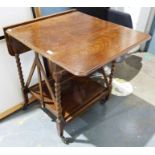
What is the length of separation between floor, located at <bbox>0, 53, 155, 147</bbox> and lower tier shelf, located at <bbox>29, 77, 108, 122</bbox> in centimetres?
22

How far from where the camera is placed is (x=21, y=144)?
144 centimetres

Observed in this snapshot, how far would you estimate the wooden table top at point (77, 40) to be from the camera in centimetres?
95

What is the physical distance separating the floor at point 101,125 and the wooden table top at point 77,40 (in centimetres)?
76

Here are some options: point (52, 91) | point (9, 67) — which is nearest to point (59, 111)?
point (52, 91)

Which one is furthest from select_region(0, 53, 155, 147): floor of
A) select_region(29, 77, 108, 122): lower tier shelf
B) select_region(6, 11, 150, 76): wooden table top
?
select_region(6, 11, 150, 76): wooden table top

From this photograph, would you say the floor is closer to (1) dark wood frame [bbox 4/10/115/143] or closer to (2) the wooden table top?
(1) dark wood frame [bbox 4/10/115/143]

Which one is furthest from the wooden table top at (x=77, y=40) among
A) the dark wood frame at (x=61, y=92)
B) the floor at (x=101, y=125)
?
the floor at (x=101, y=125)

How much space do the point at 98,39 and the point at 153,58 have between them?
1.68 m

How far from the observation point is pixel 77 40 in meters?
1.16

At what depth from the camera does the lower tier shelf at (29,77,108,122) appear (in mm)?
1415

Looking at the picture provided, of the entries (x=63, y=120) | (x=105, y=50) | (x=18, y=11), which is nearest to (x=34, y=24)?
(x=18, y=11)

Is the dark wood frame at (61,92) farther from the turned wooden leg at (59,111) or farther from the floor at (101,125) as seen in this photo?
the floor at (101,125)

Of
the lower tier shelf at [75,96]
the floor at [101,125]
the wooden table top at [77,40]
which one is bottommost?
the floor at [101,125]
